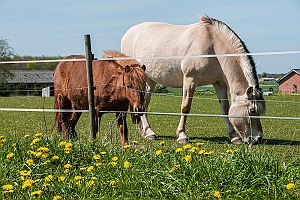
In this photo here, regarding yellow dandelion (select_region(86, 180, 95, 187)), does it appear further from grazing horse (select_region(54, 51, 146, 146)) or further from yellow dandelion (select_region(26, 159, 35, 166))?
grazing horse (select_region(54, 51, 146, 146))

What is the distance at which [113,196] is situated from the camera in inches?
167

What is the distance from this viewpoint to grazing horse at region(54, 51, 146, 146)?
7281 mm

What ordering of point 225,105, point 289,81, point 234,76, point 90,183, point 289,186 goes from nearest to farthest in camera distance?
point 289,186
point 90,183
point 234,76
point 225,105
point 289,81

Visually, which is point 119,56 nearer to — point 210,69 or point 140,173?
point 210,69

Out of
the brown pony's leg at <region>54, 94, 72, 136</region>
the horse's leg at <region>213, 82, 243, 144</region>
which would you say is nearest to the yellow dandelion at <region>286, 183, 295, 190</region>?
the brown pony's leg at <region>54, 94, 72, 136</region>

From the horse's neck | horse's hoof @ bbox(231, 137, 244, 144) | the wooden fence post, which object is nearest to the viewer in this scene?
the wooden fence post

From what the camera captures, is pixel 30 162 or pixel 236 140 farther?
pixel 236 140

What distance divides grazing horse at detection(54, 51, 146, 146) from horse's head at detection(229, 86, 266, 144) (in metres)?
2.02

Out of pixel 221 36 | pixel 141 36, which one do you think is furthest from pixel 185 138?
pixel 141 36

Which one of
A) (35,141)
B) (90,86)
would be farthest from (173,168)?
(90,86)

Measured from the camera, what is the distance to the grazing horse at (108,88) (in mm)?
7281

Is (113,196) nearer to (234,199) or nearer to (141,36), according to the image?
(234,199)

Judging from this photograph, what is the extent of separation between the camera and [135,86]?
7238 mm

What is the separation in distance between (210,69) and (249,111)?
119 centimetres
